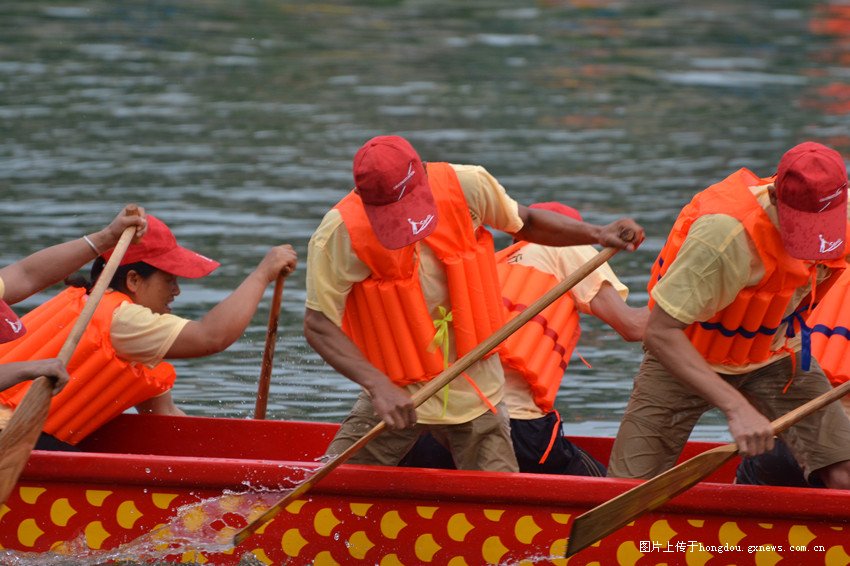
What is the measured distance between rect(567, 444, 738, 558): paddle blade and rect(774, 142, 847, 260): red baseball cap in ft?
2.36

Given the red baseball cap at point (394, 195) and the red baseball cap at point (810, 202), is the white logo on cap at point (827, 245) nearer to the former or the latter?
the red baseball cap at point (810, 202)

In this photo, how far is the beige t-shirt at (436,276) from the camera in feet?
18.2

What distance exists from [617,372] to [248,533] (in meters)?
3.87

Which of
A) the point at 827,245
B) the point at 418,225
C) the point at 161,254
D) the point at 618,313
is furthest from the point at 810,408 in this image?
the point at 161,254

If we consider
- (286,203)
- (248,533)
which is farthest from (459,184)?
(286,203)

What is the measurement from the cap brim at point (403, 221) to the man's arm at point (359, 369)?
1.28 feet

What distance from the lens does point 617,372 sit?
927cm

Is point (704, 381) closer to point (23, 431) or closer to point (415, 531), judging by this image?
point (415, 531)

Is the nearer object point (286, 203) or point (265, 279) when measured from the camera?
point (265, 279)

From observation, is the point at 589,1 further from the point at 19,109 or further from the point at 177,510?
the point at 177,510

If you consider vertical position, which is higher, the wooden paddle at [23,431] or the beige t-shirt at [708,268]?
the beige t-shirt at [708,268]

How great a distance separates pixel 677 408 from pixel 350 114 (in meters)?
10.7

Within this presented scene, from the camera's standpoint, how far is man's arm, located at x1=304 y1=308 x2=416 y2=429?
18.2 ft

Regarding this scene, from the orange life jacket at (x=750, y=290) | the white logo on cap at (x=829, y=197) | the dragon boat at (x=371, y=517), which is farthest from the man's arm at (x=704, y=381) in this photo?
the white logo on cap at (x=829, y=197)
